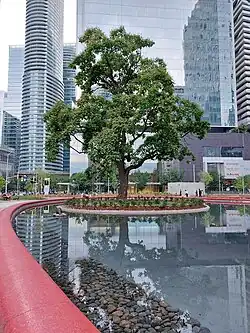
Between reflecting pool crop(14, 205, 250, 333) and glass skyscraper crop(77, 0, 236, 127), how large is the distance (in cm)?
6801

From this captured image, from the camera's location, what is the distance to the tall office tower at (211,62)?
80.9 meters

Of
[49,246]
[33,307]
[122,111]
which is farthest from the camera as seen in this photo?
[122,111]

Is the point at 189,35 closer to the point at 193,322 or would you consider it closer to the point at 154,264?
the point at 154,264

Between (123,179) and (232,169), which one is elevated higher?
(232,169)

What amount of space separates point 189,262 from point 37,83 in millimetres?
105105

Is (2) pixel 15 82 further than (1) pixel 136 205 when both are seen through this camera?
Yes

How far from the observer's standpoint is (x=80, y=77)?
21.8 meters

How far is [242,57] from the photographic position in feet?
335

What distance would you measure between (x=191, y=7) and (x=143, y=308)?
297 ft

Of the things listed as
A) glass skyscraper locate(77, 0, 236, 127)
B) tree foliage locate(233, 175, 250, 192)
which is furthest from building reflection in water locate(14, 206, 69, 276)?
glass skyscraper locate(77, 0, 236, 127)

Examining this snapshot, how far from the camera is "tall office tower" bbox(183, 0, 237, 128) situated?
80875 mm

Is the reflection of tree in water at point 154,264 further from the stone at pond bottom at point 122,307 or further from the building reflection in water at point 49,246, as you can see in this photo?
the building reflection in water at point 49,246

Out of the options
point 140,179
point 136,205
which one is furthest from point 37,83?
point 136,205

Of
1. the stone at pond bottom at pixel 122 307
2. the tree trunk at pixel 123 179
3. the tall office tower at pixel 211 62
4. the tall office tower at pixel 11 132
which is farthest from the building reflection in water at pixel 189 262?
the tall office tower at pixel 11 132
